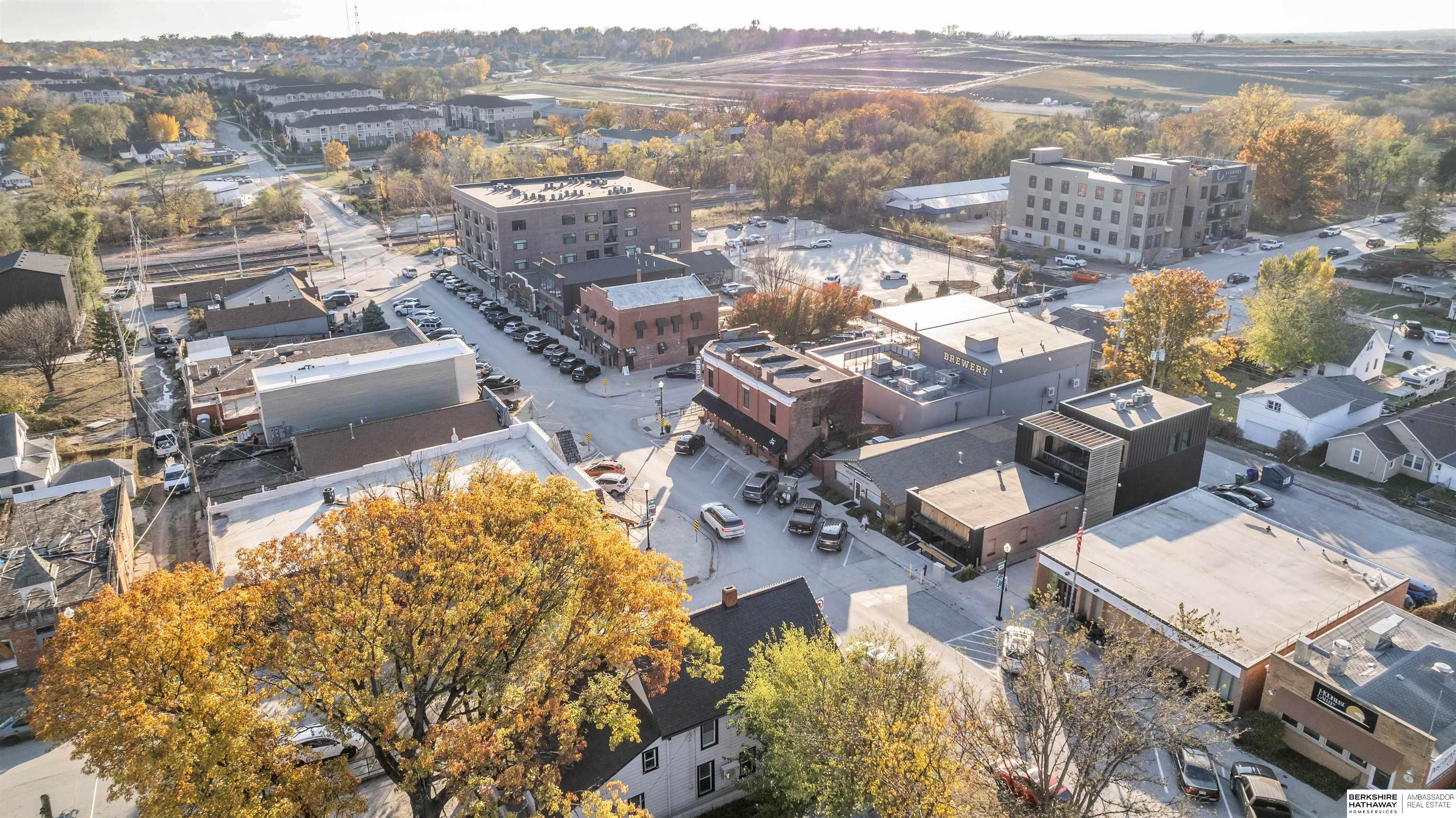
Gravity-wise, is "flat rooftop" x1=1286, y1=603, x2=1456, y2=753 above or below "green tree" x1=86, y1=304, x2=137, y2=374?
below

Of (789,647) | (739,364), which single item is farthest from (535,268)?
(789,647)

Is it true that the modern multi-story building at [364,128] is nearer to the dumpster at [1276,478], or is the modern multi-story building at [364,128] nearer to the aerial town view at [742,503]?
the aerial town view at [742,503]

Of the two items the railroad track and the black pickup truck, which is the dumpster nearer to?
the black pickup truck

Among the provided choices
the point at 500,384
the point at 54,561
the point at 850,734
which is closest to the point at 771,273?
the point at 500,384

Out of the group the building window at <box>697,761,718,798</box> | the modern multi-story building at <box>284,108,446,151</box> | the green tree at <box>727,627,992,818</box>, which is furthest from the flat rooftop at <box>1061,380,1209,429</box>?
the modern multi-story building at <box>284,108,446,151</box>

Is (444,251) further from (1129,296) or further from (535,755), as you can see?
(535,755)

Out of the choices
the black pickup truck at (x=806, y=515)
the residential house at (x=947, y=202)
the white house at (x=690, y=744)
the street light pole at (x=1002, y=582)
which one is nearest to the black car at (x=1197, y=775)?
the street light pole at (x=1002, y=582)

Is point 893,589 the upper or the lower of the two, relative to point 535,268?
lower
